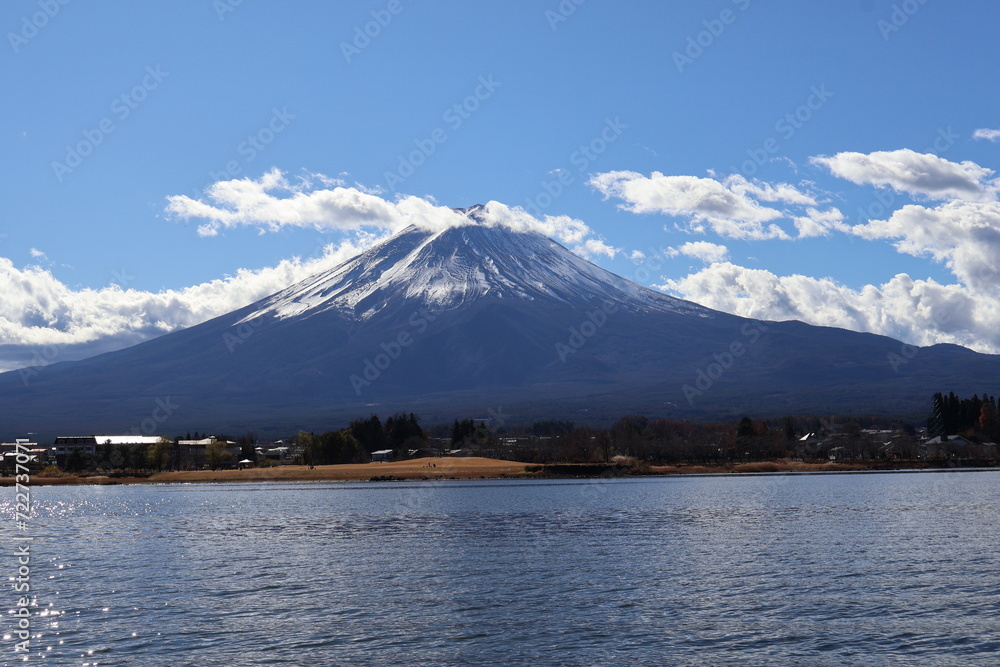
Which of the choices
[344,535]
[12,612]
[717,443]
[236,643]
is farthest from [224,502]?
[717,443]

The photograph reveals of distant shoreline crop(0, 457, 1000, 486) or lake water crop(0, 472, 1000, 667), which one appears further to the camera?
distant shoreline crop(0, 457, 1000, 486)

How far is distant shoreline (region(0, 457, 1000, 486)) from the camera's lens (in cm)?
13650

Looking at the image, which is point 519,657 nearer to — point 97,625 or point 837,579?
→ point 97,625

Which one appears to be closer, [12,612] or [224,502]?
[12,612]

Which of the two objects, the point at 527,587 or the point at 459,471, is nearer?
the point at 527,587

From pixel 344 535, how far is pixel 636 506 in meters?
27.4

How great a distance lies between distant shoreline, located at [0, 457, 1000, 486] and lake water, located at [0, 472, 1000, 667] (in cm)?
6352

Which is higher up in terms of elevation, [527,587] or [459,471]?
[459,471]

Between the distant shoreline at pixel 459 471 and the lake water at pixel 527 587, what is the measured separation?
2501 inches

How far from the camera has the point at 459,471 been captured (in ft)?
457

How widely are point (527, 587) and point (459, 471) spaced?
103m

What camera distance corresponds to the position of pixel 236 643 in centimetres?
2823

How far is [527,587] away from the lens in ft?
121

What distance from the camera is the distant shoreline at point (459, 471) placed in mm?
136500
